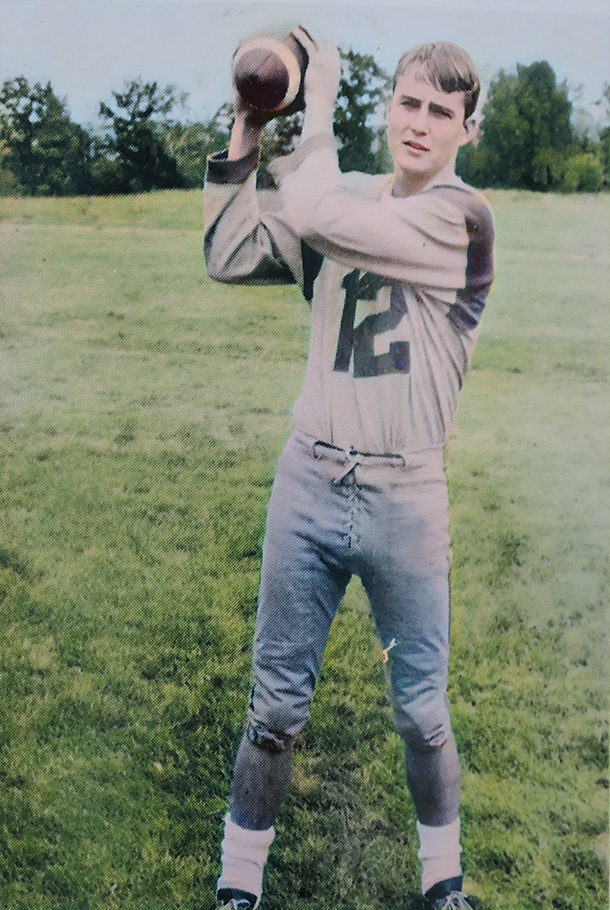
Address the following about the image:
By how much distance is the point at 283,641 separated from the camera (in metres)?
2.18

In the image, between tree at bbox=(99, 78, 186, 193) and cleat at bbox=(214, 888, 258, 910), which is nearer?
cleat at bbox=(214, 888, 258, 910)

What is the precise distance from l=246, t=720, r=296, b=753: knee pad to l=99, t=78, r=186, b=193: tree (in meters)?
1.54

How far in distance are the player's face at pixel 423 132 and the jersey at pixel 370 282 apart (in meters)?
0.05

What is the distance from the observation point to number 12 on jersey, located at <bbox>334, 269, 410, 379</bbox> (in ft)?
6.76

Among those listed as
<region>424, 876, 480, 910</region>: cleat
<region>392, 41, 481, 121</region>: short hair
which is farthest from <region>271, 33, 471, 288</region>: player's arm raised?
<region>424, 876, 480, 910</region>: cleat

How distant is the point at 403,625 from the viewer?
2.14 metres

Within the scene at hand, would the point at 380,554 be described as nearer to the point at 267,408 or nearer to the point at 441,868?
the point at 267,408

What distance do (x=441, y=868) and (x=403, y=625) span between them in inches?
28.0

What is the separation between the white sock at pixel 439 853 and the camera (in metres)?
2.26

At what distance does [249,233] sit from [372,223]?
0.36m

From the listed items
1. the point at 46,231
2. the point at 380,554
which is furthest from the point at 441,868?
the point at 46,231

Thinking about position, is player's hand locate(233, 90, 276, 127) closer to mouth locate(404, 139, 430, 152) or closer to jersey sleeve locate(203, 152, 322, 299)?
jersey sleeve locate(203, 152, 322, 299)

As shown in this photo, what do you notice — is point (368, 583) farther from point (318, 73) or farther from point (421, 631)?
point (318, 73)

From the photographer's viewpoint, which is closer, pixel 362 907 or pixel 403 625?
pixel 403 625
